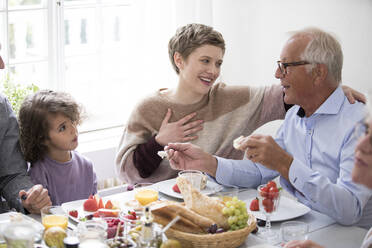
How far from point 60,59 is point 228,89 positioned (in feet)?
4.46

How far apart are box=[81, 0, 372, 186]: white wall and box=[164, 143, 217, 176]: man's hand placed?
1245mm

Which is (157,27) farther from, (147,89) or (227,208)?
(227,208)

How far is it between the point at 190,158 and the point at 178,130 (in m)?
0.33

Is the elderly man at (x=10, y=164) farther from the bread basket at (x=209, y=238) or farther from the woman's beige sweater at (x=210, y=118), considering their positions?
the bread basket at (x=209, y=238)

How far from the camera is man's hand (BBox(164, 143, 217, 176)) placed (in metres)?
2.71

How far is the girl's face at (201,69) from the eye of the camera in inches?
121

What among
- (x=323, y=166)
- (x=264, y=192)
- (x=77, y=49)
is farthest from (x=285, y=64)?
(x=77, y=49)

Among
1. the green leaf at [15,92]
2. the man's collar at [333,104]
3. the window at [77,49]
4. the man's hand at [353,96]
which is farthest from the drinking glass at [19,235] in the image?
the window at [77,49]

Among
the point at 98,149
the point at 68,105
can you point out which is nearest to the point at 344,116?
the point at 68,105

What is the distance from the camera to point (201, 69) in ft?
10.1

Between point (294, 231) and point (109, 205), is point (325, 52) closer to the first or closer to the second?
point (294, 231)

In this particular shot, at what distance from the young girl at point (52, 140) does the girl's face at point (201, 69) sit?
607 mm

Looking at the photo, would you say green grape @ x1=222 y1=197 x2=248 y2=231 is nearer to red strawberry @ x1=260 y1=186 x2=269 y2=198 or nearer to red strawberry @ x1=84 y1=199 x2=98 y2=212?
red strawberry @ x1=260 y1=186 x2=269 y2=198

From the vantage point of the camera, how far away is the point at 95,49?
424cm
